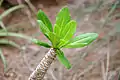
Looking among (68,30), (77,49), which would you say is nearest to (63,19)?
(68,30)

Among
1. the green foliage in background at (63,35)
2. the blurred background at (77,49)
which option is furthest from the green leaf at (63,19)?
the blurred background at (77,49)

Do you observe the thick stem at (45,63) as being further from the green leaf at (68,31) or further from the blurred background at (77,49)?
the blurred background at (77,49)

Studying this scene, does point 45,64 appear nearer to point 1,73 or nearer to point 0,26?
point 1,73

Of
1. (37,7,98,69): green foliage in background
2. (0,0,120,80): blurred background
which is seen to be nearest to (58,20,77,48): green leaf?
(37,7,98,69): green foliage in background

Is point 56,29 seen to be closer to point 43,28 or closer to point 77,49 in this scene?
point 43,28

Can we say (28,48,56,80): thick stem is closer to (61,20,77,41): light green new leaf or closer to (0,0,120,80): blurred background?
(61,20,77,41): light green new leaf

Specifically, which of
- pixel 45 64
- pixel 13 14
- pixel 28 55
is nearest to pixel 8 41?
pixel 28 55
